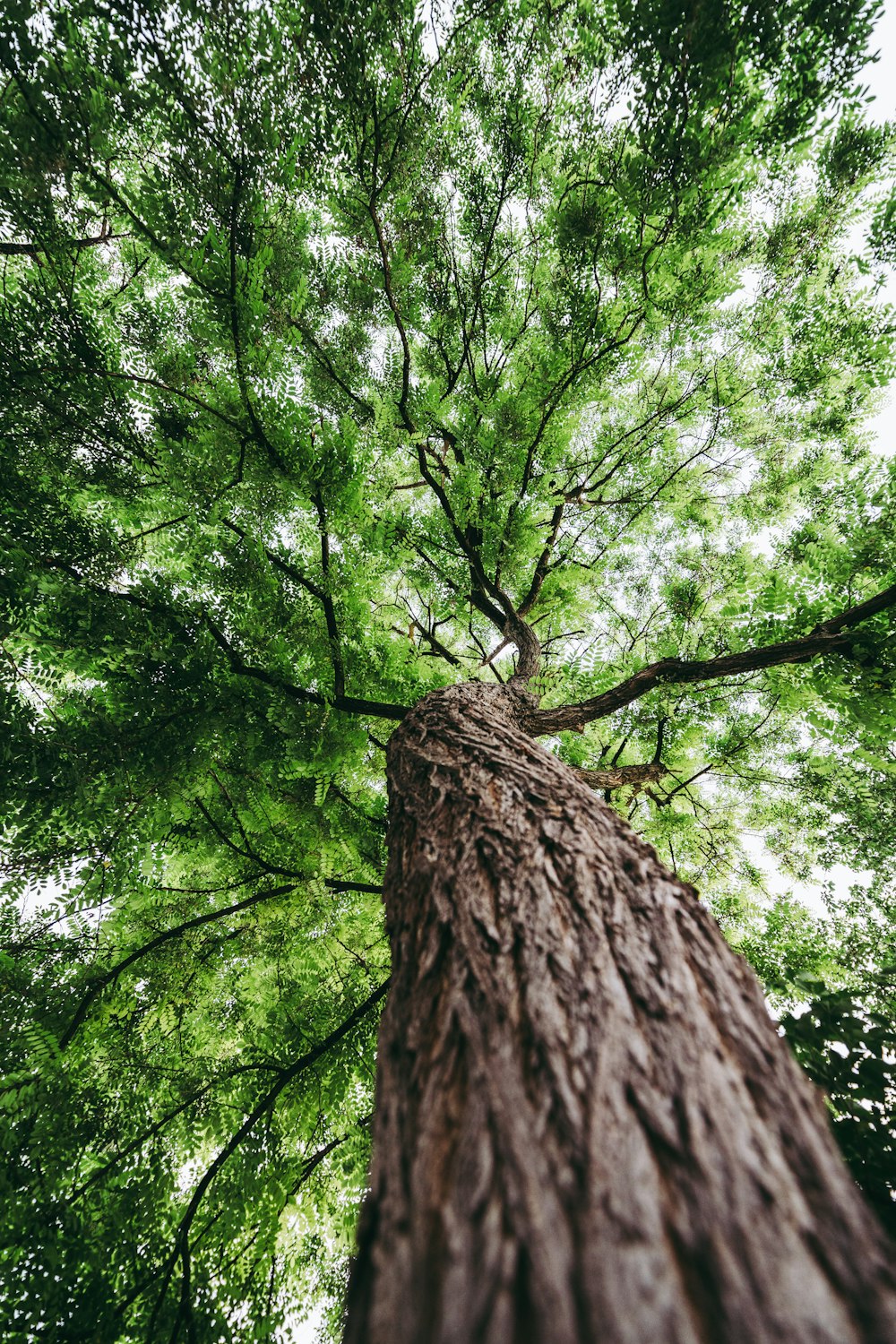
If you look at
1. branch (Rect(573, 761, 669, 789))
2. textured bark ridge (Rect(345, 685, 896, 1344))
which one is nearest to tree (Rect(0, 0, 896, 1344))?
textured bark ridge (Rect(345, 685, 896, 1344))

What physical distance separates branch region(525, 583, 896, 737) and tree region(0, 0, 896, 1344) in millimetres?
28

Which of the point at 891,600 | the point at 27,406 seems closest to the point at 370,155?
the point at 27,406

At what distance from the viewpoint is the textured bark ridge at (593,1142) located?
0.58 m

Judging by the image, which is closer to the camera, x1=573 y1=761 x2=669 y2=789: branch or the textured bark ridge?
the textured bark ridge

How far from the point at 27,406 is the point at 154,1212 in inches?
204

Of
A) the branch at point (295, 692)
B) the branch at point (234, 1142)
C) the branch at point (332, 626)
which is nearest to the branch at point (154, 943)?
the branch at point (234, 1142)

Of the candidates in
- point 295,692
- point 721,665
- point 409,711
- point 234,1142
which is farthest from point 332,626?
point 234,1142

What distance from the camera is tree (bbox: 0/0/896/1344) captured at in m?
0.79

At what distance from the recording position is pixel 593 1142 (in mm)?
756

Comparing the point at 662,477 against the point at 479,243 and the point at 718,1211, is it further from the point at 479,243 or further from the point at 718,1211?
the point at 718,1211

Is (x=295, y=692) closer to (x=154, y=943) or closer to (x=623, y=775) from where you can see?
(x=154, y=943)

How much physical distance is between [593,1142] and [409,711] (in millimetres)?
2830

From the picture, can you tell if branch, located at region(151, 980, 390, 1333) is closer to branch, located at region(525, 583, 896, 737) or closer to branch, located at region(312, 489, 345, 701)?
branch, located at region(312, 489, 345, 701)

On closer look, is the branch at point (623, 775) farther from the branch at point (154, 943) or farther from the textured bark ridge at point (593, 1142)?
the textured bark ridge at point (593, 1142)
